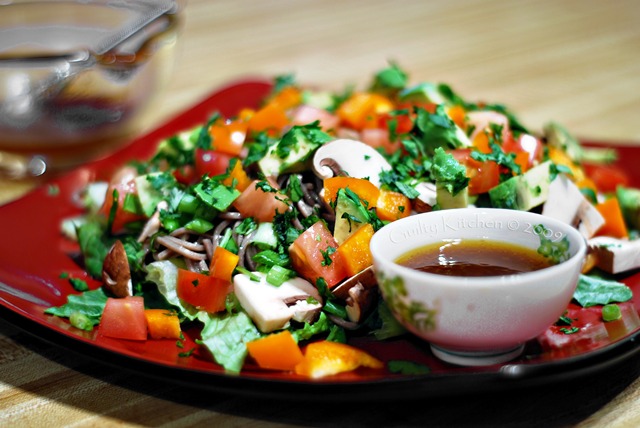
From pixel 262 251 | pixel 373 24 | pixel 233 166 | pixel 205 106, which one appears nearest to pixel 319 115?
pixel 233 166

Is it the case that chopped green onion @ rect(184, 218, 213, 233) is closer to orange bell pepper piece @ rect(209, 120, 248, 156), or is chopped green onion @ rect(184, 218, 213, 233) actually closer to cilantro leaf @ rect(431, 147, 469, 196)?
orange bell pepper piece @ rect(209, 120, 248, 156)

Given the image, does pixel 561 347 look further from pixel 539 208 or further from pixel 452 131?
pixel 452 131

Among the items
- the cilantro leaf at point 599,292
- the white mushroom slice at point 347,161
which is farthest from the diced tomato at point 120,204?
the cilantro leaf at point 599,292

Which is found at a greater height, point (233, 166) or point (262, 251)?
point (233, 166)

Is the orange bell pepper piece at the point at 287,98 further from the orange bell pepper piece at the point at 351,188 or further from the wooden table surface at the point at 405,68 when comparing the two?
the wooden table surface at the point at 405,68

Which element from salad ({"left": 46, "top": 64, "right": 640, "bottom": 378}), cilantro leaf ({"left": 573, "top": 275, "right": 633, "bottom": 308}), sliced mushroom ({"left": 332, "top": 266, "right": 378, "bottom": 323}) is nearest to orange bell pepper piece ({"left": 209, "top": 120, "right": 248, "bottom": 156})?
salad ({"left": 46, "top": 64, "right": 640, "bottom": 378})

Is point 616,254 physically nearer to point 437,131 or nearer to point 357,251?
point 437,131
